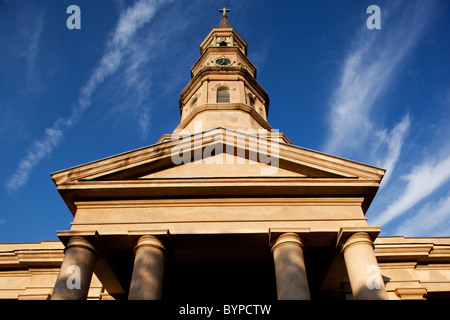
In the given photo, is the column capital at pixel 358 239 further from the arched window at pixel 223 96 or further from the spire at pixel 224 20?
the spire at pixel 224 20

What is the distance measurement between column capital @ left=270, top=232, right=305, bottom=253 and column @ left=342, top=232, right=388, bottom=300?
1671 mm

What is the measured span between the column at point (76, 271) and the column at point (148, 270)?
5.11ft

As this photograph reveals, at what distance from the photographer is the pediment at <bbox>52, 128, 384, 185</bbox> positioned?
1550 centimetres

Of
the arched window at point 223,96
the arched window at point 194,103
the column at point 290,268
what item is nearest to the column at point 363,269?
the column at point 290,268

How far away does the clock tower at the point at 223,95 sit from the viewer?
27.3 metres

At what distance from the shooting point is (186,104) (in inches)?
1272

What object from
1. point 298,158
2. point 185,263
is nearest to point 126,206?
point 185,263

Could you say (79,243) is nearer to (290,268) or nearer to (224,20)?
(290,268)

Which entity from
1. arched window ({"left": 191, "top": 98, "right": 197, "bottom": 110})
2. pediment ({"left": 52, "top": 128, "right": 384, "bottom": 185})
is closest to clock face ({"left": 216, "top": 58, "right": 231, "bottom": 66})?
arched window ({"left": 191, "top": 98, "right": 197, "bottom": 110})

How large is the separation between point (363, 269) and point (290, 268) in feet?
7.90

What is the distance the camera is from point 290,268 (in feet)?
42.8

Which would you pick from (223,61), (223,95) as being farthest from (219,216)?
(223,61)

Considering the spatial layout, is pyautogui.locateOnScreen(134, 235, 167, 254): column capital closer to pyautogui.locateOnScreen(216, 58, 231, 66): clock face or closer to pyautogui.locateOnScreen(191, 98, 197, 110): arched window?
pyautogui.locateOnScreen(191, 98, 197, 110): arched window

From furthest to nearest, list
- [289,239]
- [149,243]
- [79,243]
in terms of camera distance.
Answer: [289,239] → [149,243] → [79,243]
